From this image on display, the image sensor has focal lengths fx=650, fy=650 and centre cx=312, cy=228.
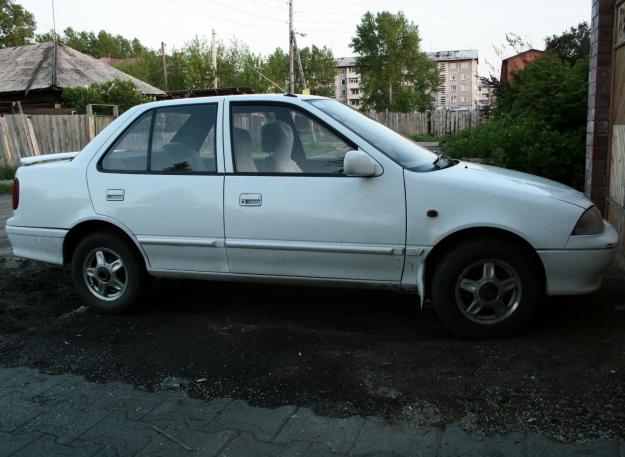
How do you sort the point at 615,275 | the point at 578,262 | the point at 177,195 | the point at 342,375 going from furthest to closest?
the point at 615,275 → the point at 177,195 → the point at 578,262 → the point at 342,375

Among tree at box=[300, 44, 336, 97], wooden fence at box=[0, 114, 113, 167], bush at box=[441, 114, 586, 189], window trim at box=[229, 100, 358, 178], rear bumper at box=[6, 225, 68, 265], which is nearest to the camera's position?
window trim at box=[229, 100, 358, 178]

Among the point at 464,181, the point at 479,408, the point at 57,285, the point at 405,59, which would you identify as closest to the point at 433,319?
the point at 464,181

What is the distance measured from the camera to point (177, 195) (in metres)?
5.05

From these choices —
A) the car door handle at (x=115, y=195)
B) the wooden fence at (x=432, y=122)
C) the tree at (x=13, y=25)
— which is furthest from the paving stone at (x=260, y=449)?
the tree at (x=13, y=25)

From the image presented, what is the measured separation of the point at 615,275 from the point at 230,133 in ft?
12.2

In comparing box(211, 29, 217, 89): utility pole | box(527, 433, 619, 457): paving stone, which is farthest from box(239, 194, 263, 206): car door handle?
box(211, 29, 217, 89): utility pole

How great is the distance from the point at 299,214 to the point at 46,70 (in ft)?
99.9

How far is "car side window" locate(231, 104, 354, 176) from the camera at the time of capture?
4.79 metres

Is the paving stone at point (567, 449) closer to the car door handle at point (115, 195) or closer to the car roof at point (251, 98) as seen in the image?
the car roof at point (251, 98)

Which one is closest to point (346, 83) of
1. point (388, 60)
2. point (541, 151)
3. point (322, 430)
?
point (388, 60)

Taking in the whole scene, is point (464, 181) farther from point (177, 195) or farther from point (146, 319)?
point (146, 319)

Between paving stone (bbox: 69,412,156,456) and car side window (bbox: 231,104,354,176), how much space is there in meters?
2.15

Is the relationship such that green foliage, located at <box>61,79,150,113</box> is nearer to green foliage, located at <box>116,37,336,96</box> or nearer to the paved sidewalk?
green foliage, located at <box>116,37,336,96</box>

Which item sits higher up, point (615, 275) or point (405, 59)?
point (405, 59)
